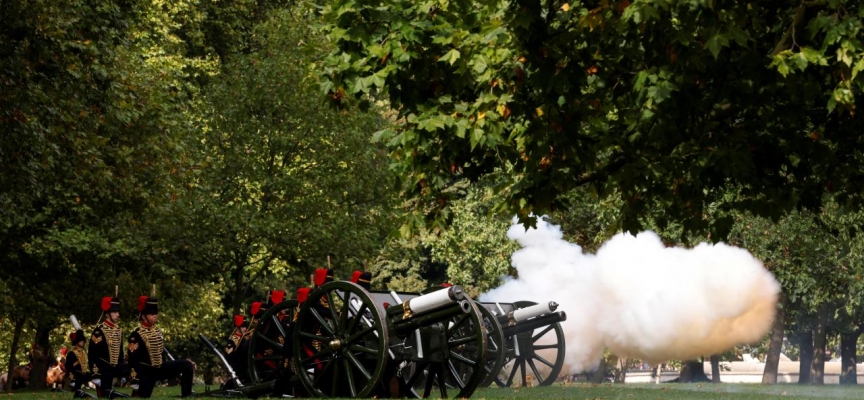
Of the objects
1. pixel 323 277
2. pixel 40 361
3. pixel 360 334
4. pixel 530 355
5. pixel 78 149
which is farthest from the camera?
pixel 40 361

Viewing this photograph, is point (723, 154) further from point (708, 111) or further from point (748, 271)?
point (748, 271)

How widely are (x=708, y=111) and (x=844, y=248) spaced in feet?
65.2

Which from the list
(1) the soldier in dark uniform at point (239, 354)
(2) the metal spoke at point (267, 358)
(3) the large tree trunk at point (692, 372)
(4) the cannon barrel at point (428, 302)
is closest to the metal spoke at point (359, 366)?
(4) the cannon barrel at point (428, 302)

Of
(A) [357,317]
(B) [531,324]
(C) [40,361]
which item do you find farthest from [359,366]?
(C) [40,361]

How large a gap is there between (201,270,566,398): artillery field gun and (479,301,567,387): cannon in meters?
2.94

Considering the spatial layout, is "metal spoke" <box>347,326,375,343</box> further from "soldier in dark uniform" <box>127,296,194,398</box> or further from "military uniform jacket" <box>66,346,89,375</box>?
"military uniform jacket" <box>66,346,89,375</box>

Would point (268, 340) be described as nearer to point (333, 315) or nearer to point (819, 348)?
point (333, 315)

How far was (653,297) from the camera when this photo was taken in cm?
2730

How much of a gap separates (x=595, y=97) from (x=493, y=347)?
37.2 feet

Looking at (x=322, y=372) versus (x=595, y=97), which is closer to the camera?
(x=595, y=97)

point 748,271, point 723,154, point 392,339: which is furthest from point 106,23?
point 748,271

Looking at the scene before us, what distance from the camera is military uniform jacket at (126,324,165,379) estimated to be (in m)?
18.6

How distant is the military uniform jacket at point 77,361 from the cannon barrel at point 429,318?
6769 millimetres

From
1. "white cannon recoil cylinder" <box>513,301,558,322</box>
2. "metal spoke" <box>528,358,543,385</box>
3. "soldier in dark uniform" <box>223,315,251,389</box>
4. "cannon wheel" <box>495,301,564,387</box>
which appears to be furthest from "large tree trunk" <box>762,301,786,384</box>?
"soldier in dark uniform" <box>223,315,251,389</box>
